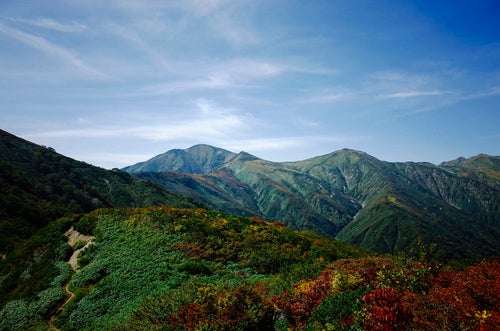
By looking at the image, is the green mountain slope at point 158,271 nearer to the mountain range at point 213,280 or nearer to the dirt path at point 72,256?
the mountain range at point 213,280

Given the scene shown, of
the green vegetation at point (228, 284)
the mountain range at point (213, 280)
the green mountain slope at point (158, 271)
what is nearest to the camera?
the green vegetation at point (228, 284)

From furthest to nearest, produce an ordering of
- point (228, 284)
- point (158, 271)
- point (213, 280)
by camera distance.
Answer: point (158, 271)
point (213, 280)
point (228, 284)

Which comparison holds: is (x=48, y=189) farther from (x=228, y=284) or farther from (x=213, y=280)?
(x=228, y=284)

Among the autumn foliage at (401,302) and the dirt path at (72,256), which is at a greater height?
the autumn foliage at (401,302)

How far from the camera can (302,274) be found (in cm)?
1681

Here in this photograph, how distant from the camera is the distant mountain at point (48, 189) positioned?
44.2 metres

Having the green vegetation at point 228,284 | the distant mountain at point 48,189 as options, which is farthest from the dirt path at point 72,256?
the distant mountain at point 48,189

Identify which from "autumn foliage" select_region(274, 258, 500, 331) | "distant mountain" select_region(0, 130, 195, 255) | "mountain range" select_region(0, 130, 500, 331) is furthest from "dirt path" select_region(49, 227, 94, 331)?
"autumn foliage" select_region(274, 258, 500, 331)

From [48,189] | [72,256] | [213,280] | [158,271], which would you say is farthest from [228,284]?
[48,189]

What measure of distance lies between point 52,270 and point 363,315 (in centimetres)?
2371

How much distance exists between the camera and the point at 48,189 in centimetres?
9506

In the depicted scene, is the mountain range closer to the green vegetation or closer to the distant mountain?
the green vegetation

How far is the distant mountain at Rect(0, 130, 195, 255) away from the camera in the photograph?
145ft

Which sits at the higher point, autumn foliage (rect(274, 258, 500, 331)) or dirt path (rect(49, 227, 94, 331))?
autumn foliage (rect(274, 258, 500, 331))
